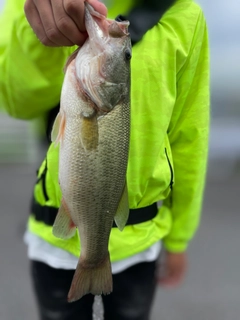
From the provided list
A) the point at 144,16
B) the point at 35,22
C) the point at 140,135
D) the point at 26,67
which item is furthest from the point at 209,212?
the point at 35,22

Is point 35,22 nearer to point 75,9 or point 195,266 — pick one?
point 75,9

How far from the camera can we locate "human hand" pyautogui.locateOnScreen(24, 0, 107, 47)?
0.90 metres

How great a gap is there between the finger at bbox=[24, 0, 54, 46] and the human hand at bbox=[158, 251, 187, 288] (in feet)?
2.88

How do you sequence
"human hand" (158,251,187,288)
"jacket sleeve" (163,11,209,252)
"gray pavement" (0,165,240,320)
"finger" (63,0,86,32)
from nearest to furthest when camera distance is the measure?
1. "finger" (63,0,86,32)
2. "jacket sleeve" (163,11,209,252)
3. "human hand" (158,251,187,288)
4. "gray pavement" (0,165,240,320)

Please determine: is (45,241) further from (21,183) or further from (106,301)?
(21,183)

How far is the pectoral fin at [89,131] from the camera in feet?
3.15

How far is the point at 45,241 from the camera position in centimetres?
131

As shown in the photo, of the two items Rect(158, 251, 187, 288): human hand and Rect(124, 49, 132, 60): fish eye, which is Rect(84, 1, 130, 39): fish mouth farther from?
Rect(158, 251, 187, 288): human hand

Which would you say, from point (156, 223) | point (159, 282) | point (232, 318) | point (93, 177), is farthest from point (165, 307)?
point (93, 177)

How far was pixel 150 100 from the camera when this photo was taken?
120 centimetres

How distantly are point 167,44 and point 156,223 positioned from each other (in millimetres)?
531

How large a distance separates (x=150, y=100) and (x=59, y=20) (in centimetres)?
38

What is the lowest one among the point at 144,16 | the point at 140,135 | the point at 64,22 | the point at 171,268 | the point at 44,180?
the point at 171,268

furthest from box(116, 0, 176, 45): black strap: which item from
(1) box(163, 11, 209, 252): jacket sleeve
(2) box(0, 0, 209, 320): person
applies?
(1) box(163, 11, 209, 252): jacket sleeve
